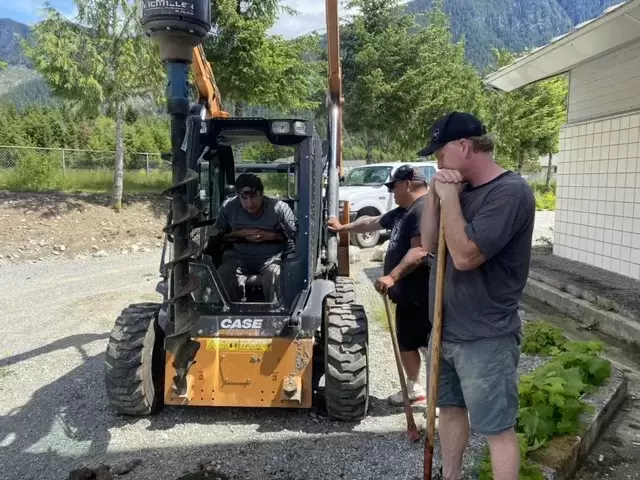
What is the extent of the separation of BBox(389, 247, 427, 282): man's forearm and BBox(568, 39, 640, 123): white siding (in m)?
5.46

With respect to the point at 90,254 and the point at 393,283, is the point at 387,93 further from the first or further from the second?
the point at 393,283

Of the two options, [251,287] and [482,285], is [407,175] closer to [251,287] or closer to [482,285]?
[251,287]

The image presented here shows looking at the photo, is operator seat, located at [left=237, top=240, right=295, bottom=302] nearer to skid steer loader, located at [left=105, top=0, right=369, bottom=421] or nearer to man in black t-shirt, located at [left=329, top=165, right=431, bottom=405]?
skid steer loader, located at [left=105, top=0, right=369, bottom=421]

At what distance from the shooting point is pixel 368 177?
13680 millimetres

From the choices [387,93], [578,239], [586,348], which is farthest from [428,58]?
[586,348]

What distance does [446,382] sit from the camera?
2869 millimetres

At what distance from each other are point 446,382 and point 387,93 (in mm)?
19332

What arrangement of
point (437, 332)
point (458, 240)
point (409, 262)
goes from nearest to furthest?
1. point (458, 240)
2. point (437, 332)
3. point (409, 262)

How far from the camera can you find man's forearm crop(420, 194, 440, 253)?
2701 millimetres

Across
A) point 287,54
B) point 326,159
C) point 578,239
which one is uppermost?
point 287,54

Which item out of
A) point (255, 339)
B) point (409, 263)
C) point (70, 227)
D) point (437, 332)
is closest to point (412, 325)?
point (409, 263)

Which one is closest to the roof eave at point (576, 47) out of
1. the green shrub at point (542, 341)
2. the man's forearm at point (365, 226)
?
the green shrub at point (542, 341)

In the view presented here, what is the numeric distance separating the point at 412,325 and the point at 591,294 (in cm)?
367

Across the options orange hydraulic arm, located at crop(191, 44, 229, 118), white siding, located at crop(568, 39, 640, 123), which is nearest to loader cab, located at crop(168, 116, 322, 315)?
orange hydraulic arm, located at crop(191, 44, 229, 118)
